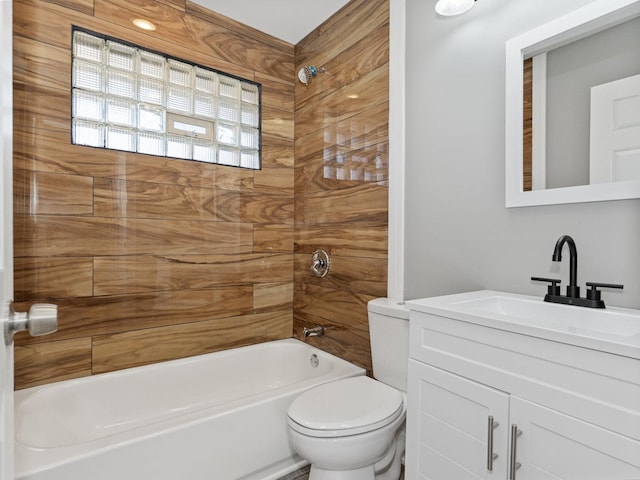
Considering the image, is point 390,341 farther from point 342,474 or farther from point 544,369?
point 544,369

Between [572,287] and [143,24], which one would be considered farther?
[143,24]

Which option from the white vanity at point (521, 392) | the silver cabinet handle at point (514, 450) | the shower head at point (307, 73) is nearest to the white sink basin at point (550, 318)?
the white vanity at point (521, 392)

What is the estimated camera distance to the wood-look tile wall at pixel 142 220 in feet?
5.66

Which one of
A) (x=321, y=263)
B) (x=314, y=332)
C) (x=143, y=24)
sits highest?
(x=143, y=24)

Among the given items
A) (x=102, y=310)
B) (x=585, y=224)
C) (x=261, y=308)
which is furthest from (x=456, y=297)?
(x=102, y=310)

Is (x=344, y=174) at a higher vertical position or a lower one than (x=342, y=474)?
higher

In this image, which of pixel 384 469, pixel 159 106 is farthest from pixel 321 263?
pixel 159 106

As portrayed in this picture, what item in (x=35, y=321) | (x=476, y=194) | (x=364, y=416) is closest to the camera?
(x=35, y=321)

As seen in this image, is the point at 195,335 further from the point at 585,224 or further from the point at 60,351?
the point at 585,224

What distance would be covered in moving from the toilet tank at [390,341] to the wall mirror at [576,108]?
26.2 inches

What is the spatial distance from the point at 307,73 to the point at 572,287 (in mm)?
1876

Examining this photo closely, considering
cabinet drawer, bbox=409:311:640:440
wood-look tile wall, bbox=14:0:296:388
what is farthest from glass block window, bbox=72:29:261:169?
cabinet drawer, bbox=409:311:640:440

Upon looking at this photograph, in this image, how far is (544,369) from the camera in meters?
0.88

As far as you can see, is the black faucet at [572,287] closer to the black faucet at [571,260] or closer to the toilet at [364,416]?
the black faucet at [571,260]
